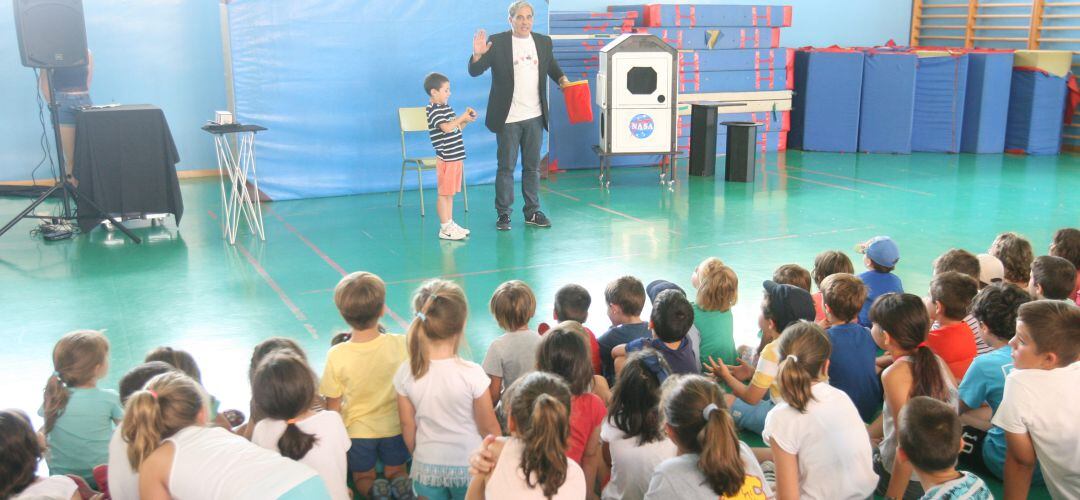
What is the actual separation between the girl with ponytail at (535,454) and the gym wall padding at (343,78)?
21.5 ft

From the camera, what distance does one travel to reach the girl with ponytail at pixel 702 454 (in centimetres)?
221

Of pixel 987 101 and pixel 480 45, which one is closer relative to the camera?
pixel 480 45

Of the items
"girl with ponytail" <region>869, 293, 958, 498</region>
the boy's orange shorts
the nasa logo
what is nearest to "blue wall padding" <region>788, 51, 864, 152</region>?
the nasa logo

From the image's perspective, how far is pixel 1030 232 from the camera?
688cm

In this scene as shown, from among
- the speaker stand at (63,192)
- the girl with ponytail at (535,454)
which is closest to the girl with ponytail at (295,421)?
the girl with ponytail at (535,454)

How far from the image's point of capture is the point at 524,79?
705 centimetres

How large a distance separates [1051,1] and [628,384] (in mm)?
12380

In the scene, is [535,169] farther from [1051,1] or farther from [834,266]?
[1051,1]

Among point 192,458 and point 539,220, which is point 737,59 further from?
point 192,458

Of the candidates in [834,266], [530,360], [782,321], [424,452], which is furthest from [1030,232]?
[424,452]

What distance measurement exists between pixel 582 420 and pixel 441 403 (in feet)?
1.53

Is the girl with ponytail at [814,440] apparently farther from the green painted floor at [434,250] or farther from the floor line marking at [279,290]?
the floor line marking at [279,290]

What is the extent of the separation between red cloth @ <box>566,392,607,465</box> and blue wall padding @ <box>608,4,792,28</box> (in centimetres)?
852

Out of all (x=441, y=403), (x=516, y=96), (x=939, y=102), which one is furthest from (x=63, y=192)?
(x=939, y=102)
